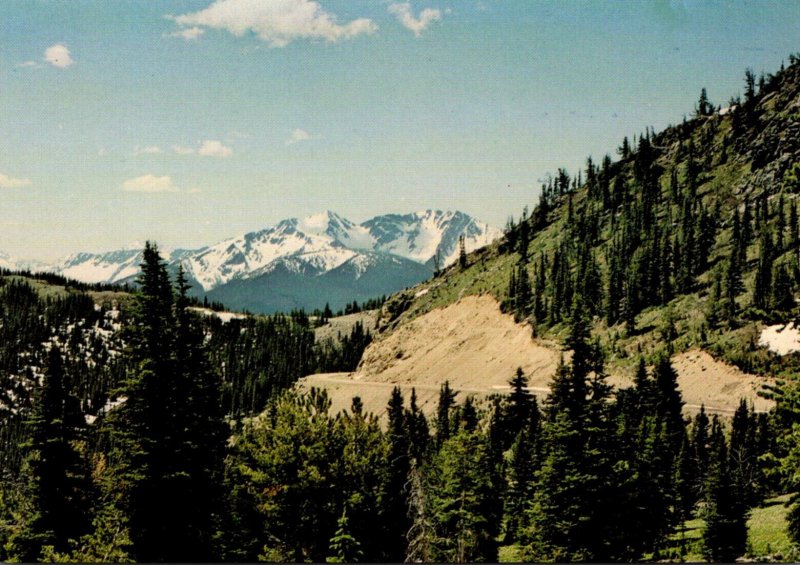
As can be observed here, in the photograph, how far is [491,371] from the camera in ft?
543

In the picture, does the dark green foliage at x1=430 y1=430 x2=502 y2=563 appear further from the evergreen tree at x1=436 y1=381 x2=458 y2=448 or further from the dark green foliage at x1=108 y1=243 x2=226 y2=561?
the evergreen tree at x1=436 y1=381 x2=458 y2=448

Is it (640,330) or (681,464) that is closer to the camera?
(681,464)

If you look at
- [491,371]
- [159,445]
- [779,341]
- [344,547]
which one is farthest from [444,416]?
[159,445]

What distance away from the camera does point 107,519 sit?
25.8m

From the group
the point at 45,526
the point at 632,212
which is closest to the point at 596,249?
the point at 632,212

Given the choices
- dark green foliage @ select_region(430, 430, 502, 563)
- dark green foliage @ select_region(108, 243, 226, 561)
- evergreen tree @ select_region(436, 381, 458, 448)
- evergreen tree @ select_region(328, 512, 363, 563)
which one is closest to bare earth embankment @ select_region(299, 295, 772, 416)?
evergreen tree @ select_region(436, 381, 458, 448)

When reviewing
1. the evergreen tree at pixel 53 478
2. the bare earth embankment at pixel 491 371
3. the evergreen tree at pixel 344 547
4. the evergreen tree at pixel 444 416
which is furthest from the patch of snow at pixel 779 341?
the evergreen tree at pixel 53 478

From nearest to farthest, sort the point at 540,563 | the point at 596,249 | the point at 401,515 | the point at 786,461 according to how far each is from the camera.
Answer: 1. the point at 786,461
2. the point at 540,563
3. the point at 401,515
4. the point at 596,249

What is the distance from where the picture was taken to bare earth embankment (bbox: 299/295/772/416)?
4313 inches

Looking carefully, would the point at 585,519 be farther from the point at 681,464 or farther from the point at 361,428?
the point at 681,464

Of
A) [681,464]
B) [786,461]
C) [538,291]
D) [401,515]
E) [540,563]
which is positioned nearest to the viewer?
[786,461]

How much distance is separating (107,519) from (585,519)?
20283 mm

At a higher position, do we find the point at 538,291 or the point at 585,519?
the point at 538,291

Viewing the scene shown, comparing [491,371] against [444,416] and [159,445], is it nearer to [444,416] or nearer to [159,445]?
[444,416]
